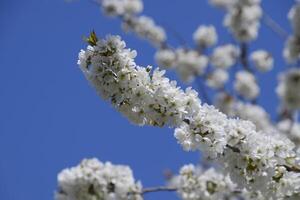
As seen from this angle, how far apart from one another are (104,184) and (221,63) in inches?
418

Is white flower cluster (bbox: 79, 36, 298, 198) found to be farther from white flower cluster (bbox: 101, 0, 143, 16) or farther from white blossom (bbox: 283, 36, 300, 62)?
white flower cluster (bbox: 101, 0, 143, 16)

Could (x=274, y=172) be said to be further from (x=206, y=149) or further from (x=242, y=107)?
(x=242, y=107)

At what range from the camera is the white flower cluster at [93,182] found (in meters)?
3.22

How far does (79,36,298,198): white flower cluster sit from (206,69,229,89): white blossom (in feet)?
28.4

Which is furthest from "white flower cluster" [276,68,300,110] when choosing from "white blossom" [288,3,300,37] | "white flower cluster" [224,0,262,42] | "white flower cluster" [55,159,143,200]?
"white flower cluster" [55,159,143,200]

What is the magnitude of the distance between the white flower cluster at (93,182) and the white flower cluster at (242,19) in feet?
26.0

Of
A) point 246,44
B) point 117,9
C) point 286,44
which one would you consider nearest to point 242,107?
point 246,44

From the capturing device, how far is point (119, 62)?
323 centimetres

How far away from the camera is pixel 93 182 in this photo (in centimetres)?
325

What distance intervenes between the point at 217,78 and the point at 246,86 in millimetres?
762

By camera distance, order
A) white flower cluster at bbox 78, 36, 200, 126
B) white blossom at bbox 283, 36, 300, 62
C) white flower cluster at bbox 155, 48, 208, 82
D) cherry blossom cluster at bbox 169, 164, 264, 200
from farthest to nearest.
A: white flower cluster at bbox 155, 48, 208, 82 < white blossom at bbox 283, 36, 300, 62 < cherry blossom cluster at bbox 169, 164, 264, 200 < white flower cluster at bbox 78, 36, 200, 126

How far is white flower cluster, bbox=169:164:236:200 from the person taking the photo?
5340 mm

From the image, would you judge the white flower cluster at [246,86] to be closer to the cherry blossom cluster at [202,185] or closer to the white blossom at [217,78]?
the white blossom at [217,78]

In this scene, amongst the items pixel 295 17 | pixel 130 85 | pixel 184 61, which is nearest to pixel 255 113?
pixel 184 61
